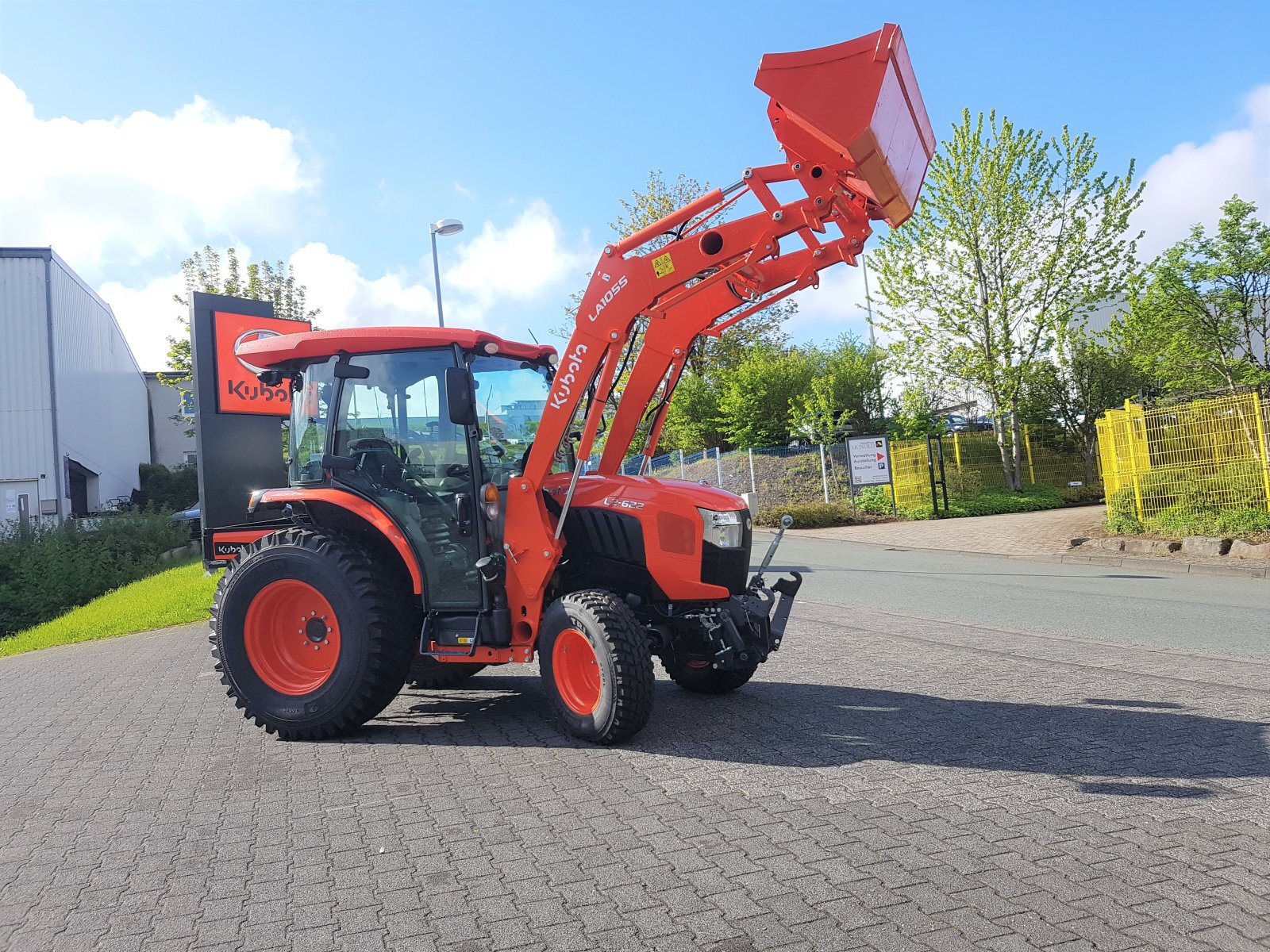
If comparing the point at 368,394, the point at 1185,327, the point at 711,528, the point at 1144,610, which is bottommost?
the point at 1144,610

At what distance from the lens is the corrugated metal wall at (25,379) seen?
98.9 ft

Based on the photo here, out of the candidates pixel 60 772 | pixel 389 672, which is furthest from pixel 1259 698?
pixel 60 772

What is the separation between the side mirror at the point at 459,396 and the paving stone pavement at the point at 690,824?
1896 millimetres

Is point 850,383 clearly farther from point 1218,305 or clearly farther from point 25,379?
point 25,379

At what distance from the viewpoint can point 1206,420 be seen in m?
15.2

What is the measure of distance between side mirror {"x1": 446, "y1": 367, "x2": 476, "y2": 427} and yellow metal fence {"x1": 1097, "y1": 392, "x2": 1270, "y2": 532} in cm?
1371

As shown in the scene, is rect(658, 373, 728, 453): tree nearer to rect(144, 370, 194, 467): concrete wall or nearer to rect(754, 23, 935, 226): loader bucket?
rect(754, 23, 935, 226): loader bucket

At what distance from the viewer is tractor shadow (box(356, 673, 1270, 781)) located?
186 inches

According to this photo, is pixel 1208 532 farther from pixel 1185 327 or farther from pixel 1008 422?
pixel 1008 422

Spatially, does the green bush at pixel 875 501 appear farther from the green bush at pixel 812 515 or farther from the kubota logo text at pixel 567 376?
the kubota logo text at pixel 567 376

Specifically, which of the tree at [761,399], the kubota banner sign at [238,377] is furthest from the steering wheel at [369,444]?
the tree at [761,399]

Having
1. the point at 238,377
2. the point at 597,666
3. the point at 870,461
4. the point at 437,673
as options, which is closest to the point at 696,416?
the point at 870,461

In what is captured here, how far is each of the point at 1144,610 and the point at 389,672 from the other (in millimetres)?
8079

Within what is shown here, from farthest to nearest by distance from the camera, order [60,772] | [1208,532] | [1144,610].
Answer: [1208,532], [1144,610], [60,772]
